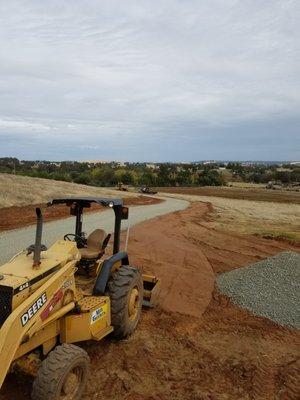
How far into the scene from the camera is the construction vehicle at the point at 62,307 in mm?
4812

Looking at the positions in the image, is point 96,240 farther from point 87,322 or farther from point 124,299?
point 87,322

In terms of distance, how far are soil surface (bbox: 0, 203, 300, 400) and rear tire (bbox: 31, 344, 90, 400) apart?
20.1 inches

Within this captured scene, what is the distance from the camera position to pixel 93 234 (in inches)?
298

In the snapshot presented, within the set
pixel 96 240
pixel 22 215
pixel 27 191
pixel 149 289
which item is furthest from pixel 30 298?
pixel 27 191

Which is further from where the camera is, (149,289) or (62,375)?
(149,289)

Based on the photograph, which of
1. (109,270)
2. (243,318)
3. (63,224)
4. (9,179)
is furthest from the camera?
(9,179)

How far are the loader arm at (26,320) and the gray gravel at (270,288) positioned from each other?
17.1ft

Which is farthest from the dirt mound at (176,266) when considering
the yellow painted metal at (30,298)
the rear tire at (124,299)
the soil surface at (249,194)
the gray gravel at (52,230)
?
the soil surface at (249,194)

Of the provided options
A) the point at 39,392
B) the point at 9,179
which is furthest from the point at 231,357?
the point at 9,179

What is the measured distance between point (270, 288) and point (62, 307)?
6.36 m

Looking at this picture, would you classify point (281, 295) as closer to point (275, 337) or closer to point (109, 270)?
point (275, 337)

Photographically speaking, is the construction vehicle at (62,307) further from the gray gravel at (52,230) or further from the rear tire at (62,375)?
the gray gravel at (52,230)

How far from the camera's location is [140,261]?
1315 centimetres

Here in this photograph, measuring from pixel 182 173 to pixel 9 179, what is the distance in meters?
59.4
